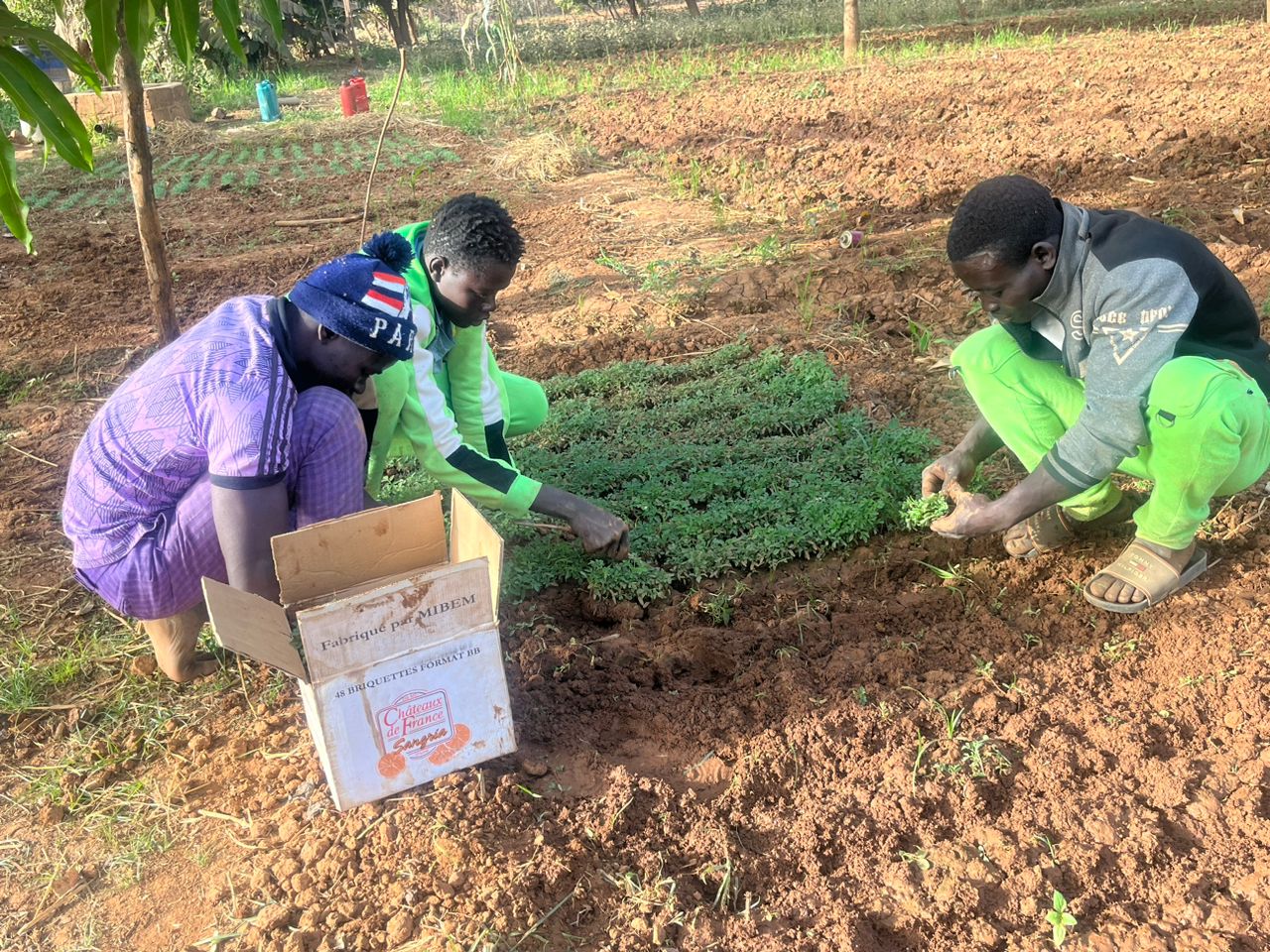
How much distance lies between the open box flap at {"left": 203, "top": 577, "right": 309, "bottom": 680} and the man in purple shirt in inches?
12.8

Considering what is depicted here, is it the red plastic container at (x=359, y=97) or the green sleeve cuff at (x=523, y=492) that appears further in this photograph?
the red plastic container at (x=359, y=97)

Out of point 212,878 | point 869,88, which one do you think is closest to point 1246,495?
point 212,878

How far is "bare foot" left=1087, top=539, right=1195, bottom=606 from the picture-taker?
8.55 ft

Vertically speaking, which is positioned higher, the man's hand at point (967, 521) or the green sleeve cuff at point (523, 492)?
the green sleeve cuff at point (523, 492)

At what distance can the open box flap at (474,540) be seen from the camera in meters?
2.02

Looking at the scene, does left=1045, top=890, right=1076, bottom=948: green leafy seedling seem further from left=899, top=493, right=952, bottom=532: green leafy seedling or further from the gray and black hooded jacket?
left=899, top=493, right=952, bottom=532: green leafy seedling

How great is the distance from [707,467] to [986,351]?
114cm

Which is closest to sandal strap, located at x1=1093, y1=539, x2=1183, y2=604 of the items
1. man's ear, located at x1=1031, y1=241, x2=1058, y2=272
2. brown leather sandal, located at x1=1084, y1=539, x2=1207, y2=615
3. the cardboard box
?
brown leather sandal, located at x1=1084, y1=539, x2=1207, y2=615

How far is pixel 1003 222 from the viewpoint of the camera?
230 centimetres

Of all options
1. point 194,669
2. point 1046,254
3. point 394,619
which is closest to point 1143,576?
point 1046,254

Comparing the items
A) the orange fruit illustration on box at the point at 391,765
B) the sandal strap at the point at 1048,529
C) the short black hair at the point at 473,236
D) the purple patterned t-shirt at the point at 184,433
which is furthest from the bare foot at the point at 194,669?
the sandal strap at the point at 1048,529

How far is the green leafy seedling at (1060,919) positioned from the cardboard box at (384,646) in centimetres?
117

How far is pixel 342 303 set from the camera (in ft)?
7.14

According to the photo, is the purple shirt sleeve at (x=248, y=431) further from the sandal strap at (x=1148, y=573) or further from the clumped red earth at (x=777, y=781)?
the sandal strap at (x=1148, y=573)
